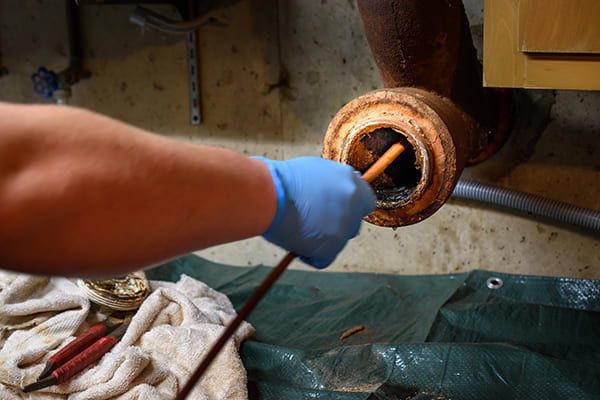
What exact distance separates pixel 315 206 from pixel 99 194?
0.30 metres

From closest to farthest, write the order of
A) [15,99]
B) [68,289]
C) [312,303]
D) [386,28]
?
[386,28] < [68,289] < [312,303] < [15,99]

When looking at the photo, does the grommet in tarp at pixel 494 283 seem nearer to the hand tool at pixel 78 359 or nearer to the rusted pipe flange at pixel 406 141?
the rusted pipe flange at pixel 406 141

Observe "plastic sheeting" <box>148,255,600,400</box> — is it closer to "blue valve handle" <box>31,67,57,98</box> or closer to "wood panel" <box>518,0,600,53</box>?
"wood panel" <box>518,0,600,53</box>

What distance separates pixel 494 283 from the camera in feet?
5.46

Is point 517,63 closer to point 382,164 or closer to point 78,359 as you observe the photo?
point 382,164

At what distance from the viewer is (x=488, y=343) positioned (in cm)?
128

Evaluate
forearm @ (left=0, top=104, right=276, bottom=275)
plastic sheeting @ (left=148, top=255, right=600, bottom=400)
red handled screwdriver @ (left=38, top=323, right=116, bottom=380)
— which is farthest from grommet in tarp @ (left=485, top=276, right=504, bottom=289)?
forearm @ (left=0, top=104, right=276, bottom=275)

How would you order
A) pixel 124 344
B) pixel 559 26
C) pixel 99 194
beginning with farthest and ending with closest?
pixel 124 344
pixel 559 26
pixel 99 194

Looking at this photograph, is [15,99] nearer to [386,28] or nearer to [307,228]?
[386,28]

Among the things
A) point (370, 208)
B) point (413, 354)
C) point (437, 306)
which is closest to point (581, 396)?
point (413, 354)

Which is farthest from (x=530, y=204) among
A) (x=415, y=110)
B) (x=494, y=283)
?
(x=415, y=110)

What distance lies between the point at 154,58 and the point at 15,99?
75cm

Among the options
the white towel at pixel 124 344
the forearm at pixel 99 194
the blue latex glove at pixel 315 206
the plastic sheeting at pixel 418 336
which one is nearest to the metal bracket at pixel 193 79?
the plastic sheeting at pixel 418 336

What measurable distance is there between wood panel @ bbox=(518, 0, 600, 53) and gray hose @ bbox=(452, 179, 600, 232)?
797mm
